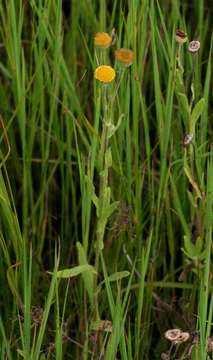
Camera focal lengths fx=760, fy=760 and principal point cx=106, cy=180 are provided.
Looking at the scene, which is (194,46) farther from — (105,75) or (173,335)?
(173,335)

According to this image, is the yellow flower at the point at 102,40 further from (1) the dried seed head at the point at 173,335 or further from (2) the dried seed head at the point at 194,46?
(1) the dried seed head at the point at 173,335

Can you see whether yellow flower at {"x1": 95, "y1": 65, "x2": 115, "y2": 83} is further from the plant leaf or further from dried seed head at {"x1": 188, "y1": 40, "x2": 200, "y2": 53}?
the plant leaf

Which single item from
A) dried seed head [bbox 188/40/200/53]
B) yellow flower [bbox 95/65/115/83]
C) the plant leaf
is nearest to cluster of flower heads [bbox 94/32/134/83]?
yellow flower [bbox 95/65/115/83]

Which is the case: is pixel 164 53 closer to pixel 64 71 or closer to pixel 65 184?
pixel 64 71

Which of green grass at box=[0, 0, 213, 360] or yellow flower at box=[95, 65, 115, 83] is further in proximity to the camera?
green grass at box=[0, 0, 213, 360]

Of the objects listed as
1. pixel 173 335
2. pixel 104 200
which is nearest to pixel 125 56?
pixel 104 200

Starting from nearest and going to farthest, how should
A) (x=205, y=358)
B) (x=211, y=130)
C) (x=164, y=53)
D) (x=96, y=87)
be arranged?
(x=205, y=358)
(x=96, y=87)
(x=164, y=53)
(x=211, y=130)

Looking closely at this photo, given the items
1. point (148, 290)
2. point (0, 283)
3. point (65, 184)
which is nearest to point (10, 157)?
point (65, 184)

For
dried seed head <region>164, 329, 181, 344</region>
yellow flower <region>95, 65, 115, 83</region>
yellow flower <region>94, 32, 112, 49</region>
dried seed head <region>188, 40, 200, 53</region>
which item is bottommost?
dried seed head <region>164, 329, 181, 344</region>
